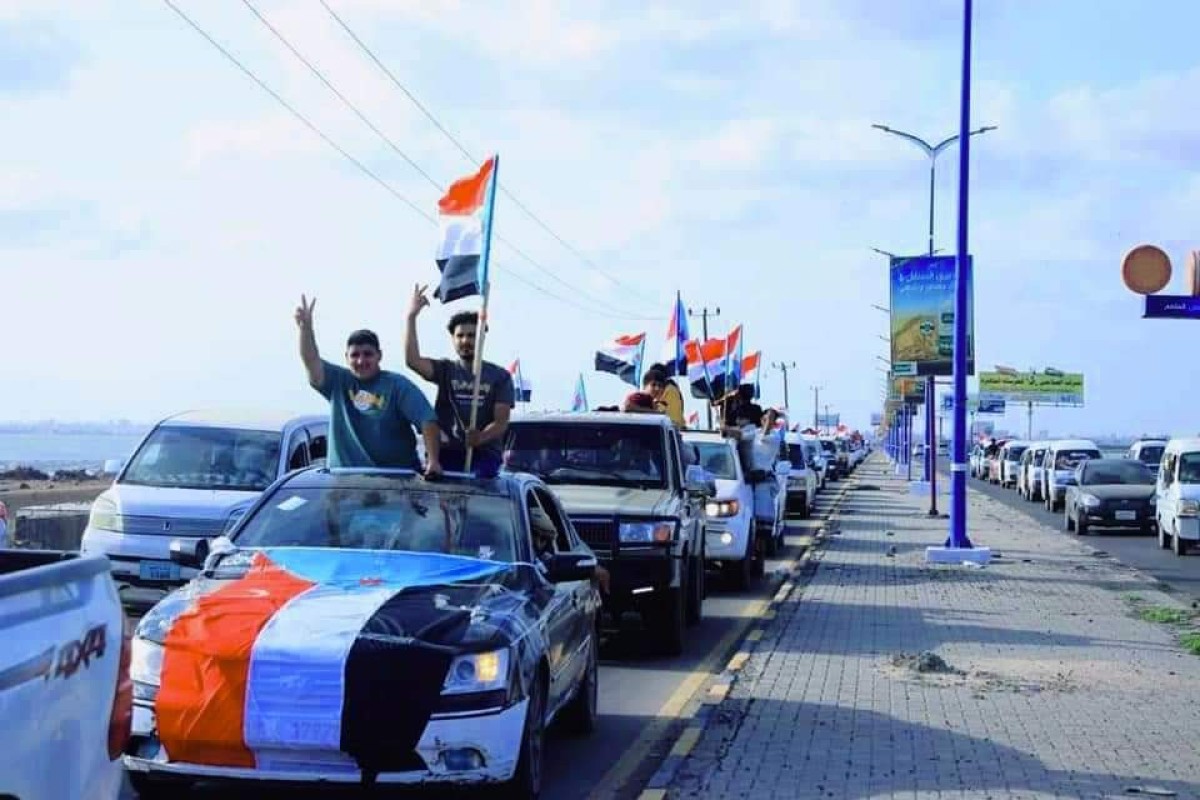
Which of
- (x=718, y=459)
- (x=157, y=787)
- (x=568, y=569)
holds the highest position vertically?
(x=718, y=459)

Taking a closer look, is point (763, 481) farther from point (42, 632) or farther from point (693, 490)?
point (42, 632)

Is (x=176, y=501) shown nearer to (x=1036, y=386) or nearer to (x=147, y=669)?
(x=147, y=669)

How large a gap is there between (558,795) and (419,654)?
1.62m

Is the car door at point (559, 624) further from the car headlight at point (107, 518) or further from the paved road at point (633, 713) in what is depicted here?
the car headlight at point (107, 518)

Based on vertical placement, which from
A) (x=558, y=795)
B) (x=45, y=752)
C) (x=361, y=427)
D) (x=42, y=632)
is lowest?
(x=558, y=795)

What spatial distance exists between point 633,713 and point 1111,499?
2476 cm

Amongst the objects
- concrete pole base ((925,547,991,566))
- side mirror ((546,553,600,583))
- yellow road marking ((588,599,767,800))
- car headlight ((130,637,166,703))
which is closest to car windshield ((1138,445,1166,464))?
concrete pole base ((925,547,991,566))

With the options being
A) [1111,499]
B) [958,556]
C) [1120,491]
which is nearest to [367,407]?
[958,556]

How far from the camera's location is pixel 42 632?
4.11 m

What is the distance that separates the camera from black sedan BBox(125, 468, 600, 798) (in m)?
6.55

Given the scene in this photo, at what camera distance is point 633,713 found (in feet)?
34.0

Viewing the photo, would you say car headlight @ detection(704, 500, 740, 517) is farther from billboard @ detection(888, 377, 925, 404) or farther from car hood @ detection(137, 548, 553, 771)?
billboard @ detection(888, 377, 925, 404)

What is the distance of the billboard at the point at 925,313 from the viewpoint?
2712cm

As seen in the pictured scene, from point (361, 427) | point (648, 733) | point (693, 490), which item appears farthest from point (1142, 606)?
point (361, 427)
